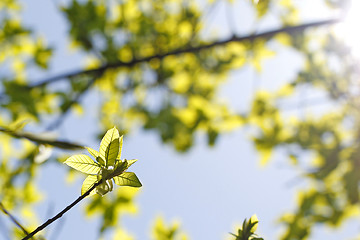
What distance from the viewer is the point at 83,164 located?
1.76ft

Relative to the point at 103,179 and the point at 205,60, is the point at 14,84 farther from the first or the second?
the point at 103,179

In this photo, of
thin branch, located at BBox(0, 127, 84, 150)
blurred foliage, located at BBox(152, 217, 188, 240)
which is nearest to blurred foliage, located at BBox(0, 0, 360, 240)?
blurred foliage, located at BBox(152, 217, 188, 240)

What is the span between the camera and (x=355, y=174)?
2174 millimetres

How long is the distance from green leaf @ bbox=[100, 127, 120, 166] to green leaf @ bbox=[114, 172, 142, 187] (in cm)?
3

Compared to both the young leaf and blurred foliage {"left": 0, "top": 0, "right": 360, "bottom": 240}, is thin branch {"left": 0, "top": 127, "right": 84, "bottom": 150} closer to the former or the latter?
the young leaf

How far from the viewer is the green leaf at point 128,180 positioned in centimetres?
50

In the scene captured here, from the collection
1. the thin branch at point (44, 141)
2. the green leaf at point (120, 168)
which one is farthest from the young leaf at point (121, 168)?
the thin branch at point (44, 141)

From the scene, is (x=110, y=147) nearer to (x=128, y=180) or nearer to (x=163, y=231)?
(x=128, y=180)

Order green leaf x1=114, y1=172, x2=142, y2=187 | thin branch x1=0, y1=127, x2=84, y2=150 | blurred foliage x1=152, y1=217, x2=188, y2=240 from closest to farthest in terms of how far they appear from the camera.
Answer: green leaf x1=114, y1=172, x2=142, y2=187, thin branch x1=0, y1=127, x2=84, y2=150, blurred foliage x1=152, y1=217, x2=188, y2=240

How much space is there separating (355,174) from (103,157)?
7.06 ft

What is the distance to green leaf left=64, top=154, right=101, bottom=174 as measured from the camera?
1.73 feet

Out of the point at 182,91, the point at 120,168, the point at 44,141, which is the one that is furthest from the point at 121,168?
the point at 182,91

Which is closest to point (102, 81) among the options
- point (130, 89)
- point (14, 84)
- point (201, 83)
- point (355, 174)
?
point (130, 89)

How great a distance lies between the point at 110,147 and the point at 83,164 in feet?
0.21
